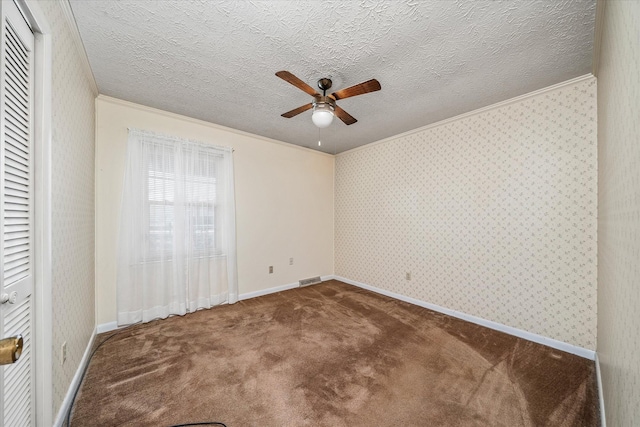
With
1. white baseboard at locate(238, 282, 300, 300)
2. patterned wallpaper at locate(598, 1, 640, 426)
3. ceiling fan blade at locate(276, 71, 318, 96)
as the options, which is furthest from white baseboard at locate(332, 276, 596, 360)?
ceiling fan blade at locate(276, 71, 318, 96)

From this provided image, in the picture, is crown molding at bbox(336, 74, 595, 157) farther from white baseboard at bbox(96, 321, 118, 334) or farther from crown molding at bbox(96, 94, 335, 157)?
white baseboard at bbox(96, 321, 118, 334)

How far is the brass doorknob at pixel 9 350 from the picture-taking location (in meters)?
0.63

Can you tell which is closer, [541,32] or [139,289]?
[541,32]

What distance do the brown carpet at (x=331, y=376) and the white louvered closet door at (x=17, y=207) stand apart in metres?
0.74

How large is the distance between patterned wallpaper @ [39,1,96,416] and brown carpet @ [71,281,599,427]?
394mm

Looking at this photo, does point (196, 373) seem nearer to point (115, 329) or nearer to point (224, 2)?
point (115, 329)

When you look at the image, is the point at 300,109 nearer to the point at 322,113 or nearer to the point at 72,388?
the point at 322,113

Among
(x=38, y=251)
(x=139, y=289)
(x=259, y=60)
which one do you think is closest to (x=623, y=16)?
(x=259, y=60)

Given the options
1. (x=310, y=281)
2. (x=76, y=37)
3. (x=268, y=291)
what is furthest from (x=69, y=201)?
(x=310, y=281)

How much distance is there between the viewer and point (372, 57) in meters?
1.88

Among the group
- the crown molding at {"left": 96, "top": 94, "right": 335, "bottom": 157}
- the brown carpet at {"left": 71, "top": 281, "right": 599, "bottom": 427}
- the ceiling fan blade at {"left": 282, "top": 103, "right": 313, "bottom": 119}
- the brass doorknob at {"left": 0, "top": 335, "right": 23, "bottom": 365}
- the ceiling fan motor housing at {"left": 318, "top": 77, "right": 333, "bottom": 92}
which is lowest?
the brown carpet at {"left": 71, "top": 281, "right": 599, "bottom": 427}

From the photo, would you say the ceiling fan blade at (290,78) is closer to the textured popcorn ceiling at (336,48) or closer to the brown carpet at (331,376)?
the textured popcorn ceiling at (336,48)

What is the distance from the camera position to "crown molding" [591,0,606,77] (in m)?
1.39

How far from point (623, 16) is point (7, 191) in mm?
2666
